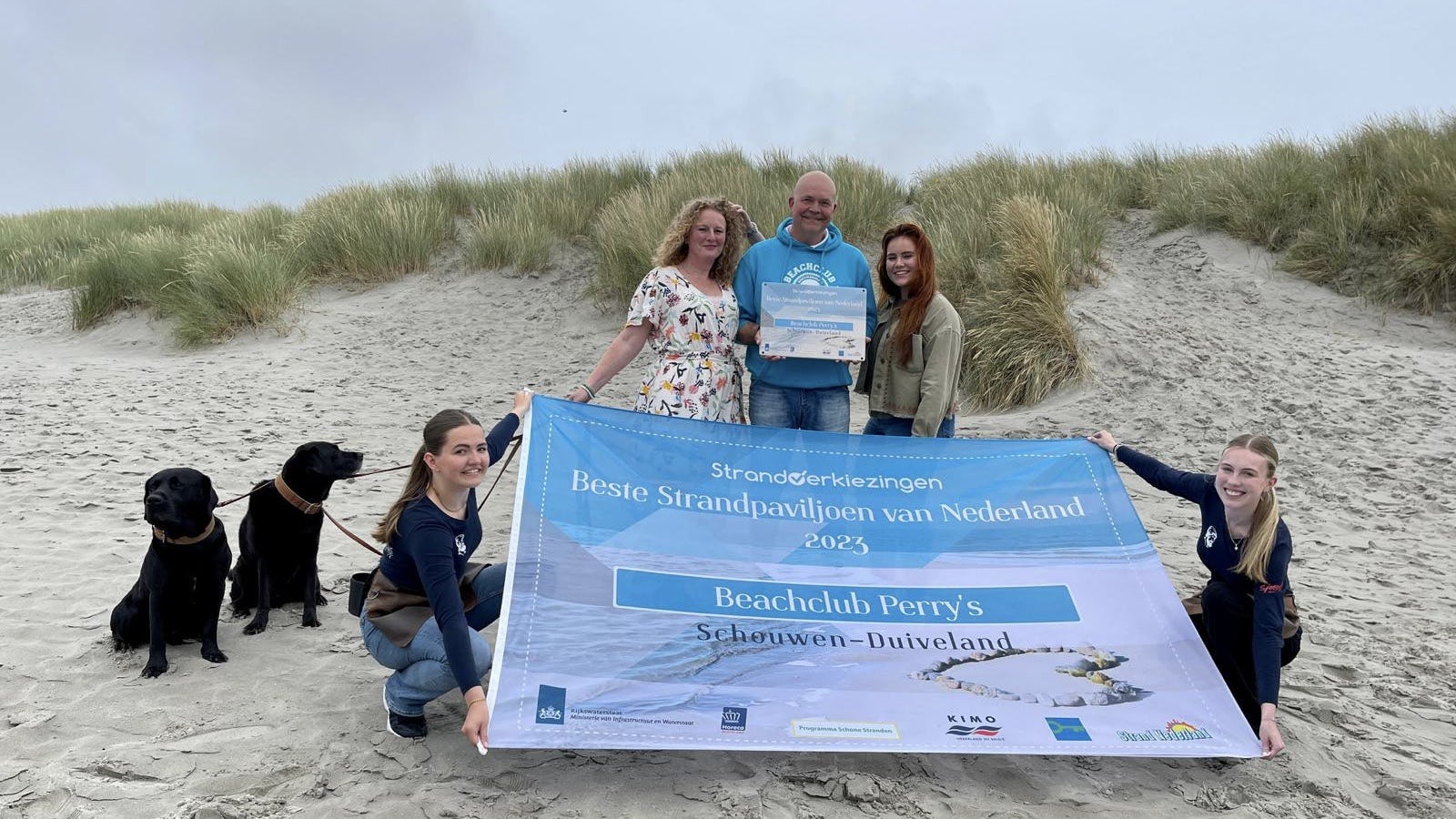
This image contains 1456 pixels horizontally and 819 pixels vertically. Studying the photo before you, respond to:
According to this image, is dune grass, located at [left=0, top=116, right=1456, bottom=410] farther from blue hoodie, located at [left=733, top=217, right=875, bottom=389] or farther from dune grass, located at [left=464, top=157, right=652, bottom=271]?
blue hoodie, located at [left=733, top=217, right=875, bottom=389]

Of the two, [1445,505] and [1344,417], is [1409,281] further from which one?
[1445,505]

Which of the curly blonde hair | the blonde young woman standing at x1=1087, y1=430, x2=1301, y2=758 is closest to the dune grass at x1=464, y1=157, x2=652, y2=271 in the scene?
the curly blonde hair

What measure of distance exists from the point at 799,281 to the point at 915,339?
60 cm

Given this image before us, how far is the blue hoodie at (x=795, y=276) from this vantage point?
443cm

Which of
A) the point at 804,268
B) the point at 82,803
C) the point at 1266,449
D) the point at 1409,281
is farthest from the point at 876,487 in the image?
the point at 1409,281

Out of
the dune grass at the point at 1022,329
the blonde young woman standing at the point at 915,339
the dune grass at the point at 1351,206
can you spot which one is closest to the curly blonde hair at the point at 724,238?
the blonde young woman standing at the point at 915,339

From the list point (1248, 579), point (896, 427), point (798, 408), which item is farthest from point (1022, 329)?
point (1248, 579)

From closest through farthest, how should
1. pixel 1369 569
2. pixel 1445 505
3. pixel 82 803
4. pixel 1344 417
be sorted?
pixel 82 803, pixel 1369 569, pixel 1445 505, pixel 1344 417

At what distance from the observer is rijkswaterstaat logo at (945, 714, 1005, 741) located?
3.11 meters

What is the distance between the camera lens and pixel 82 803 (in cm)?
296

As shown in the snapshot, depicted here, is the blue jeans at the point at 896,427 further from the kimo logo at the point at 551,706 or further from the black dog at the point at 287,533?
the black dog at the point at 287,533

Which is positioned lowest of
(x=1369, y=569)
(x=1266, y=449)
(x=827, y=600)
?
(x=1369, y=569)

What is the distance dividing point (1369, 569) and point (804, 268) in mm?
3827

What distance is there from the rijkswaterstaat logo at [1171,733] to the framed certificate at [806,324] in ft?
6.26
